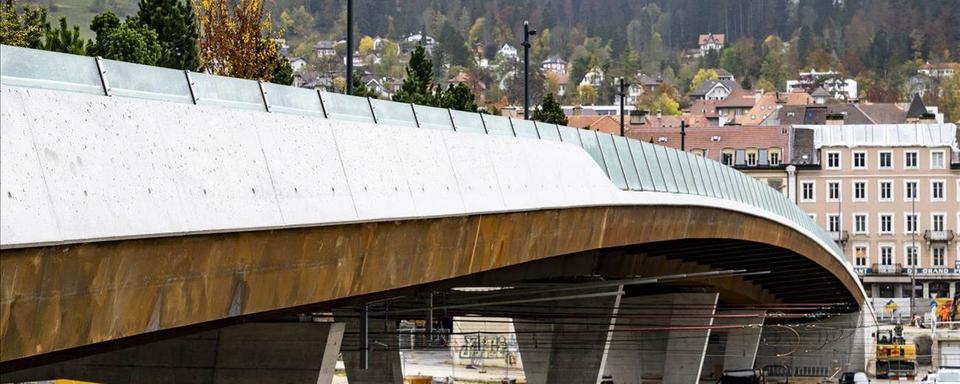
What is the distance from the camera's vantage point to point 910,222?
381 feet

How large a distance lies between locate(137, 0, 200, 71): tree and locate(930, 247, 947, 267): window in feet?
236

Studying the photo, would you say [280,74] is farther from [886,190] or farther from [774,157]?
[886,190]

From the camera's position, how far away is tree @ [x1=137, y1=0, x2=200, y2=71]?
53.3 metres

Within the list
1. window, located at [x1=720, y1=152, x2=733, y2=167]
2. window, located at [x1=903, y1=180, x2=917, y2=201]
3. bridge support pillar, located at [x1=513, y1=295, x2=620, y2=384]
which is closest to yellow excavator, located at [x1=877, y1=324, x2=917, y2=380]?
window, located at [x1=903, y1=180, x2=917, y2=201]

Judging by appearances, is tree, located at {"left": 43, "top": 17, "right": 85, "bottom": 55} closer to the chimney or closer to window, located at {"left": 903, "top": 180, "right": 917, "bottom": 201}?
window, located at {"left": 903, "top": 180, "right": 917, "bottom": 201}

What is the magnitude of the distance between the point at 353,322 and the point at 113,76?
27.4m

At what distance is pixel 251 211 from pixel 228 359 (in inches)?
402

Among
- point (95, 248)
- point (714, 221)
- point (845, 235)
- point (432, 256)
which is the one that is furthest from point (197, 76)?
point (845, 235)

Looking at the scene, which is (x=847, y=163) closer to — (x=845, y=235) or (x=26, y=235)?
(x=845, y=235)

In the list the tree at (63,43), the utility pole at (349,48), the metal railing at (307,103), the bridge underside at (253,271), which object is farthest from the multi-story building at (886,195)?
the utility pole at (349,48)

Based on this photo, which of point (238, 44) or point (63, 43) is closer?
point (63, 43)

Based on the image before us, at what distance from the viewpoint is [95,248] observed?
13055 mm

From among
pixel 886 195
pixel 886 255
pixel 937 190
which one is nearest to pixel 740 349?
pixel 886 195

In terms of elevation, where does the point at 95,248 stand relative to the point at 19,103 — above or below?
below
